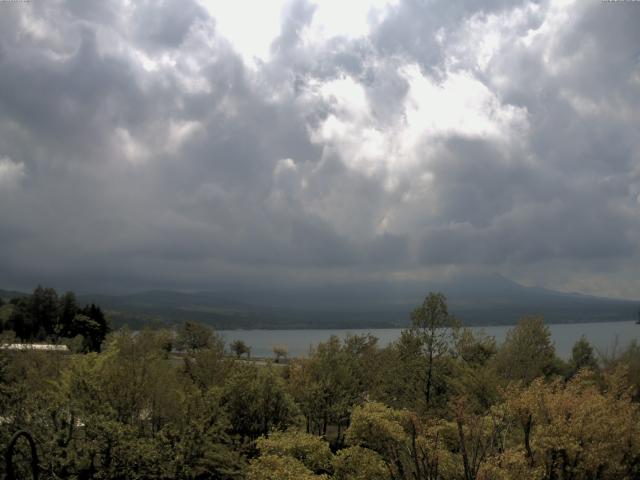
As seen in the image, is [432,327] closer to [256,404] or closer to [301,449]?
[256,404]

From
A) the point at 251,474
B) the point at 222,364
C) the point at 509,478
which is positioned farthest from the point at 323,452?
the point at 222,364

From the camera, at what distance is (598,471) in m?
21.8

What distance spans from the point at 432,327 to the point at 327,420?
Answer: 32.0ft

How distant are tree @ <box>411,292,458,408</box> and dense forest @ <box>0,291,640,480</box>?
8 centimetres

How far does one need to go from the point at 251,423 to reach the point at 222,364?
23.0 feet

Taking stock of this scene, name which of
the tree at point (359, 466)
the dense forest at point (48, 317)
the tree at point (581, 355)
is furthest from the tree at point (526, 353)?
the dense forest at point (48, 317)

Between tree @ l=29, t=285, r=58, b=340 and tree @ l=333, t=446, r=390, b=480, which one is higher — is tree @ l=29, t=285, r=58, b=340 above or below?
above

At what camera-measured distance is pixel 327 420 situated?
3684cm

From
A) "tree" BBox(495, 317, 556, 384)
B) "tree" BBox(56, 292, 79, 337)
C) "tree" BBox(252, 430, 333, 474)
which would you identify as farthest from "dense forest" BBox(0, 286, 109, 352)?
"tree" BBox(252, 430, 333, 474)

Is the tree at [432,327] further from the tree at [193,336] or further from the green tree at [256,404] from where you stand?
the tree at [193,336]

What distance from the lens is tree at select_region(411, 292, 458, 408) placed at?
35188mm

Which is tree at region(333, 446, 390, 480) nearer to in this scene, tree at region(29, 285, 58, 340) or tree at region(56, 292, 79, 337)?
tree at region(56, 292, 79, 337)

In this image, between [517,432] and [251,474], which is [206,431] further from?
[517,432]

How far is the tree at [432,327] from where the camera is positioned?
3519 centimetres
